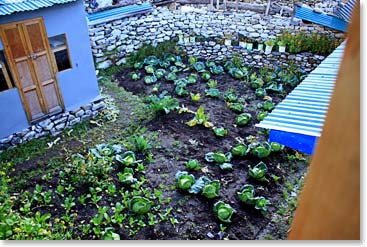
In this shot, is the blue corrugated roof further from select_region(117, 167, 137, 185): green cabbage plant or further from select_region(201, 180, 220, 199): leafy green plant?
select_region(117, 167, 137, 185): green cabbage plant

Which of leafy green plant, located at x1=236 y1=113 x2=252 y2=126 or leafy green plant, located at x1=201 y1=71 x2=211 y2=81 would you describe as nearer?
leafy green plant, located at x1=236 y1=113 x2=252 y2=126

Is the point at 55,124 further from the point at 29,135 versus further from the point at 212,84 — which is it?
the point at 212,84

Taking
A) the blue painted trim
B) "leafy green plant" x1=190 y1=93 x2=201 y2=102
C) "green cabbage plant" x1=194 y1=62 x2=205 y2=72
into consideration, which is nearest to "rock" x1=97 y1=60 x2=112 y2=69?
"green cabbage plant" x1=194 y1=62 x2=205 y2=72

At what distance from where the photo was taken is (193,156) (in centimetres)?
655

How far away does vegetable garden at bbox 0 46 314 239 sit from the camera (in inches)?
194

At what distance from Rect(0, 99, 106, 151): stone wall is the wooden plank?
22.6ft

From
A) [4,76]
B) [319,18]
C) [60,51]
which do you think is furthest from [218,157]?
[319,18]

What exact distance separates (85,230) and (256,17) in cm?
819

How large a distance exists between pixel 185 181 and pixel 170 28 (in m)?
6.39

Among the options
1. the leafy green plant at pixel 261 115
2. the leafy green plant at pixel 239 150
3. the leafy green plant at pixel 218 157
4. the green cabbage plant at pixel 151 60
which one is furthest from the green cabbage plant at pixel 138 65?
the leafy green plant at pixel 239 150

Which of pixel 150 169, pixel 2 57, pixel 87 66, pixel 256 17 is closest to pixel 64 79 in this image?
pixel 87 66

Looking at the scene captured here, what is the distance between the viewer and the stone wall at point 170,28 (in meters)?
9.67

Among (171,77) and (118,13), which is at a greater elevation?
(118,13)

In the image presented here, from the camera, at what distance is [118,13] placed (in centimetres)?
986
